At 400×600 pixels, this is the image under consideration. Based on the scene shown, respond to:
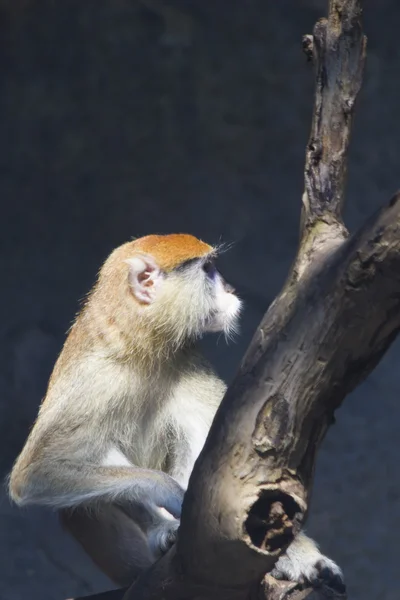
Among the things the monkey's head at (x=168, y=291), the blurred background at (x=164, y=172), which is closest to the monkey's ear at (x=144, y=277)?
the monkey's head at (x=168, y=291)

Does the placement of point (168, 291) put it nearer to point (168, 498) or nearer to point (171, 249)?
point (171, 249)

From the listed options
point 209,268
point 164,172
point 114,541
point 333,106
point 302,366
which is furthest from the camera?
point 164,172

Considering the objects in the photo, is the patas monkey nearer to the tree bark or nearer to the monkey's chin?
the monkey's chin

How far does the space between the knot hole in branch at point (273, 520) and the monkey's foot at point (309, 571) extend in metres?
0.90

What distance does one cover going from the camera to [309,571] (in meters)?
3.53

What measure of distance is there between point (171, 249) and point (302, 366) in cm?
132

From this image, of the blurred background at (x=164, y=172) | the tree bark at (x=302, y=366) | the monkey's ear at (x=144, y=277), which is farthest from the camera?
the blurred background at (x=164, y=172)

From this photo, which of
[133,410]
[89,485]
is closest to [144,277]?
[133,410]

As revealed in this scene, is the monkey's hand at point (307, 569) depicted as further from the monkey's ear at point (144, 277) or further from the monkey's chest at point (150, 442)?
the monkey's ear at point (144, 277)

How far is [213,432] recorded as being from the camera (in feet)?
8.86

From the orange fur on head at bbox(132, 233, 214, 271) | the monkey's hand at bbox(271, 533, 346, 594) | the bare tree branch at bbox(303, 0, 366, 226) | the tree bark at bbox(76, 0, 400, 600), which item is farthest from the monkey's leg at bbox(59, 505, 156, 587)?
the bare tree branch at bbox(303, 0, 366, 226)

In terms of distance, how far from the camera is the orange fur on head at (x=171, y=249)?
3729 mm

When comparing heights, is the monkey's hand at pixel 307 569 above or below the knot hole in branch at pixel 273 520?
below

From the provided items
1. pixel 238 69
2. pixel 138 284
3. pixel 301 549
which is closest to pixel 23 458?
pixel 138 284
